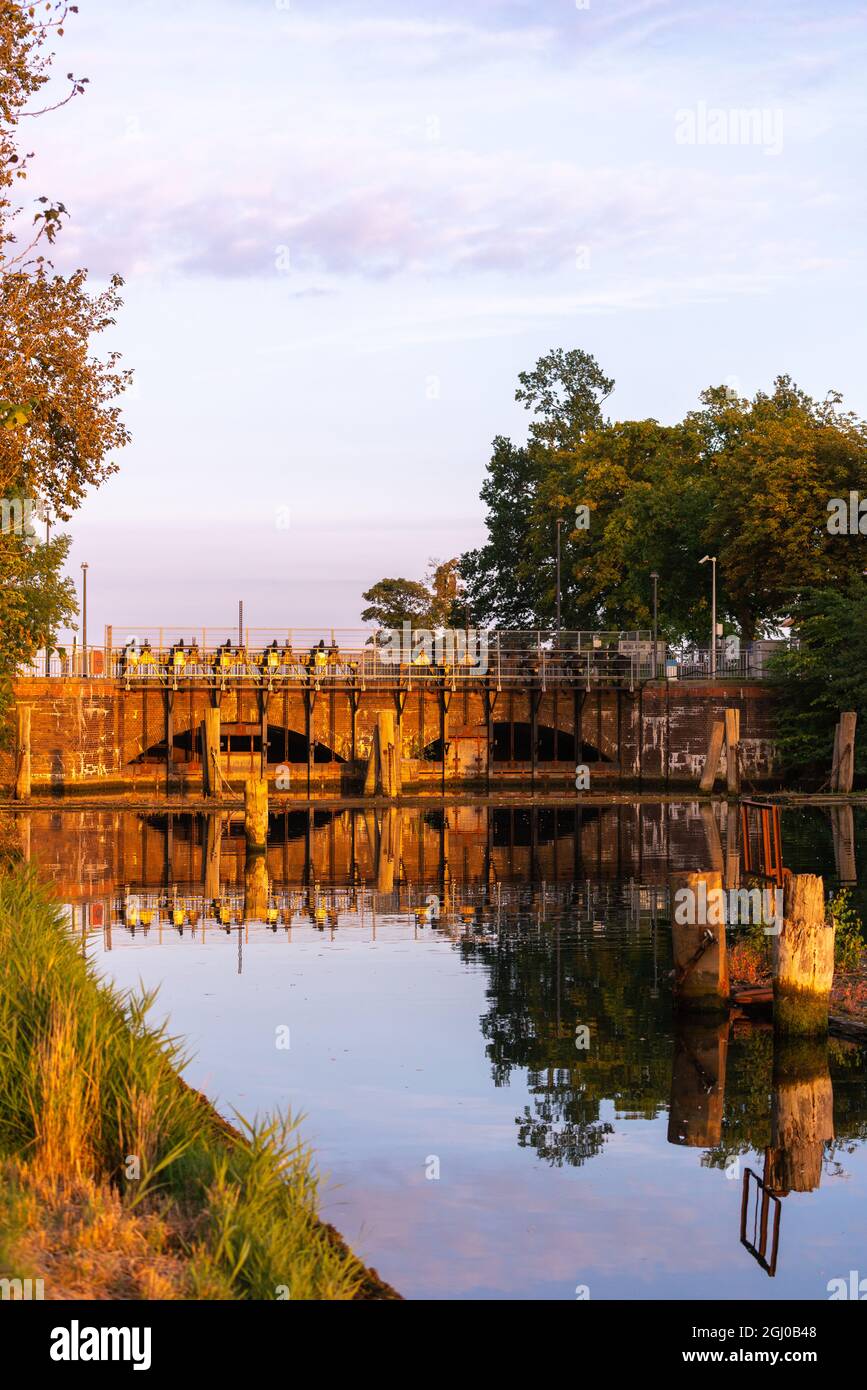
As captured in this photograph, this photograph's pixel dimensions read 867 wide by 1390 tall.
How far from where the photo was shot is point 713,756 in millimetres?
62688

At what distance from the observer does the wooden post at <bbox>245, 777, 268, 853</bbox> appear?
135ft

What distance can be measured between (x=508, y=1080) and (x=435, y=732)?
5247 cm

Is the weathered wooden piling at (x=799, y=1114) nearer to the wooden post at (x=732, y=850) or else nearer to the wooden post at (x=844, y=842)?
the wooden post at (x=732, y=850)

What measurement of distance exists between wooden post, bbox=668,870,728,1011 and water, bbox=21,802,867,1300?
51 cm

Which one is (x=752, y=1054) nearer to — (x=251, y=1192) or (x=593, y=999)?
(x=593, y=999)

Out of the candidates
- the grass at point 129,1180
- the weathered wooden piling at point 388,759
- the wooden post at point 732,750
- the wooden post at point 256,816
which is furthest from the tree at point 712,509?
the grass at point 129,1180

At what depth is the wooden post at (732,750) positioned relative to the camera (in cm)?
6181

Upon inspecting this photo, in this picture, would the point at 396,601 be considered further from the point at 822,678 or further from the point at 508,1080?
the point at 508,1080

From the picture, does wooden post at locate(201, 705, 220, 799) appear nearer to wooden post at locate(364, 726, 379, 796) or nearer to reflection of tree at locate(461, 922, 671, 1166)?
wooden post at locate(364, 726, 379, 796)

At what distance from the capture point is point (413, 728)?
2704 inches

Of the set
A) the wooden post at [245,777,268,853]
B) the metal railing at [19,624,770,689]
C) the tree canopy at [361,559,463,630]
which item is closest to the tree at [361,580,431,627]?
the tree canopy at [361,559,463,630]

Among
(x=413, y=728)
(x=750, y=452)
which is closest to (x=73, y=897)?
(x=413, y=728)

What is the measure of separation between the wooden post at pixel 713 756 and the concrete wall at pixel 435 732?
172 inches

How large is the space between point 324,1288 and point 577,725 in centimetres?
6001
